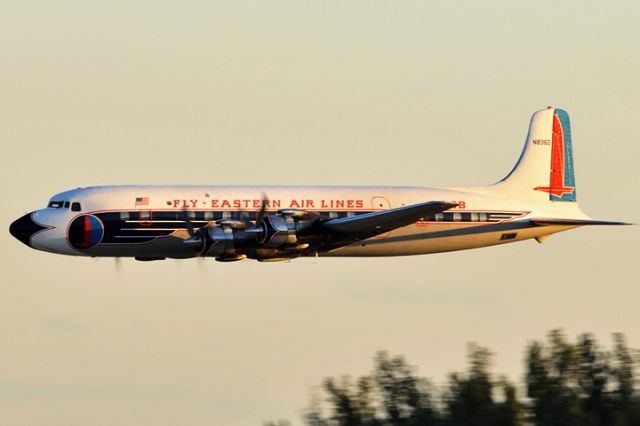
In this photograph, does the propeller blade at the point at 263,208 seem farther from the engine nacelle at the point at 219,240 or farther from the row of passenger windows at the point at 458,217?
the row of passenger windows at the point at 458,217

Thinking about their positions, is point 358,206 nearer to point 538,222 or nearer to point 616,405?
point 538,222

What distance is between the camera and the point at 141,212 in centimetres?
5428

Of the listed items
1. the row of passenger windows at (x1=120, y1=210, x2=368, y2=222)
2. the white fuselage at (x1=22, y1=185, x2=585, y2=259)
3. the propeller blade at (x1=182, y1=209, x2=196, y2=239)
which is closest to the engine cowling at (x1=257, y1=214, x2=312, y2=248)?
the row of passenger windows at (x1=120, y1=210, x2=368, y2=222)

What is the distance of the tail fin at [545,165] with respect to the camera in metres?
61.6

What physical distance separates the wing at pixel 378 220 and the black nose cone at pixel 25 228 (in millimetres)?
10297

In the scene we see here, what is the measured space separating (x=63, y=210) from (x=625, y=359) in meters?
20.2

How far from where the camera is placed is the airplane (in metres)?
53.9

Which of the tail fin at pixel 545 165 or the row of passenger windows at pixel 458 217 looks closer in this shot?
the row of passenger windows at pixel 458 217

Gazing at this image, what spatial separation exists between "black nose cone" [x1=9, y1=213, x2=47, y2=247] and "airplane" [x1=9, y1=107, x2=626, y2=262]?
36 mm

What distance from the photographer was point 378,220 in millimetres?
54812

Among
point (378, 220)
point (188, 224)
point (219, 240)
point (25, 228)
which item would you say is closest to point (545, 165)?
point (378, 220)

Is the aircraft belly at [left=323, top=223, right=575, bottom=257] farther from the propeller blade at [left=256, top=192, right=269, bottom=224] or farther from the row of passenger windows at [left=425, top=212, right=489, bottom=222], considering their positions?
the propeller blade at [left=256, top=192, right=269, bottom=224]

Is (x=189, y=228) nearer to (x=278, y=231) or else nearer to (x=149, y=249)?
(x=149, y=249)

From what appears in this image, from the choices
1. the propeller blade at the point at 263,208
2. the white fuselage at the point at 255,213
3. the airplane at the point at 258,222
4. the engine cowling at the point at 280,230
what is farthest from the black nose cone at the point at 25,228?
the engine cowling at the point at 280,230
